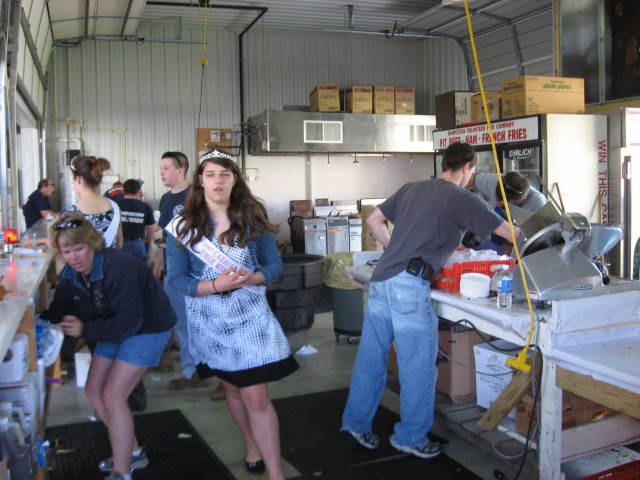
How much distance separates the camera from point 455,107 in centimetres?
750

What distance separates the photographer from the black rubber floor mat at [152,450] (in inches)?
127

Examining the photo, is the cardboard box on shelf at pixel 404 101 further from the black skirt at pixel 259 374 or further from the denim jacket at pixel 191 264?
the black skirt at pixel 259 374

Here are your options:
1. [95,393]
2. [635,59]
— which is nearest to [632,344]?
[95,393]

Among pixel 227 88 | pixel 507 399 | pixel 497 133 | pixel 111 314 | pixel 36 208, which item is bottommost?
pixel 507 399

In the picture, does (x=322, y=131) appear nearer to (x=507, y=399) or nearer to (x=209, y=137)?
(x=209, y=137)

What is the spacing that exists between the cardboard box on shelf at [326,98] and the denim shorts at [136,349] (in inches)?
347

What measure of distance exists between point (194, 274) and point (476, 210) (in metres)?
1.41

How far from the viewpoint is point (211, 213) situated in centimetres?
271

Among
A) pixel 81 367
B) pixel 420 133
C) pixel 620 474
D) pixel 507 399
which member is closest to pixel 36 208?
pixel 81 367

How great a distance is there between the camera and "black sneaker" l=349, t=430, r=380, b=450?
3453 mm

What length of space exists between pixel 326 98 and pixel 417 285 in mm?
8500

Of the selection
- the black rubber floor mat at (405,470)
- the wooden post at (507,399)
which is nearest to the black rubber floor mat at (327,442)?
the black rubber floor mat at (405,470)

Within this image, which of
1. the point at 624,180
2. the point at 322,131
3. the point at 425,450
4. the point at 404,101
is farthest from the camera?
the point at 404,101

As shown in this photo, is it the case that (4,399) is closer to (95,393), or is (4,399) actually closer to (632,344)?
(95,393)
